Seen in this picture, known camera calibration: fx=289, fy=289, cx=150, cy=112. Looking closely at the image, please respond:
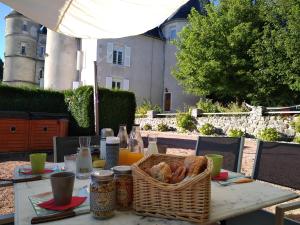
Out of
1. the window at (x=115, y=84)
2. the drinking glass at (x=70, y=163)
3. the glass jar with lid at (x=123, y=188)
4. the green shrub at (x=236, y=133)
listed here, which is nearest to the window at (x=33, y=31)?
the window at (x=115, y=84)

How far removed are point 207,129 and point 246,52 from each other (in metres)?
5.90

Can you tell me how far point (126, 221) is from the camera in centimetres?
130

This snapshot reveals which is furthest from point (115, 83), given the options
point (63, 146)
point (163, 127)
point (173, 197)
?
point (173, 197)

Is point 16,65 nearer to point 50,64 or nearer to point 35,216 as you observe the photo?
point 50,64

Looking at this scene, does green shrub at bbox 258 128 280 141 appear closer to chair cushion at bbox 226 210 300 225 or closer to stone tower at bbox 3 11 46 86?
chair cushion at bbox 226 210 300 225

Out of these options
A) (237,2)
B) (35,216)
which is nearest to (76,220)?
(35,216)

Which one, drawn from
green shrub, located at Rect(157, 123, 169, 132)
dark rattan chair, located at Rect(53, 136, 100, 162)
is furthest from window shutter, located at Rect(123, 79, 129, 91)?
dark rattan chair, located at Rect(53, 136, 100, 162)

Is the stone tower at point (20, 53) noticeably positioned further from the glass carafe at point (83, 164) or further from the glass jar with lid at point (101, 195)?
the glass jar with lid at point (101, 195)

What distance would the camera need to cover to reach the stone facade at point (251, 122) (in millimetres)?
11609

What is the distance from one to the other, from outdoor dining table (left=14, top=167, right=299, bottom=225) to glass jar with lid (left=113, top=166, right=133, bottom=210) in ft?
0.15

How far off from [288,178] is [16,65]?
118 ft

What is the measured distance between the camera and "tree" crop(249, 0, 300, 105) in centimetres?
1431

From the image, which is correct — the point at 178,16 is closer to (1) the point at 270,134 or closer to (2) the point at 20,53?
(1) the point at 270,134

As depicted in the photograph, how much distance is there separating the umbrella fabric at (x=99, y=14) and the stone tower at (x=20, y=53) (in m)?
33.7
